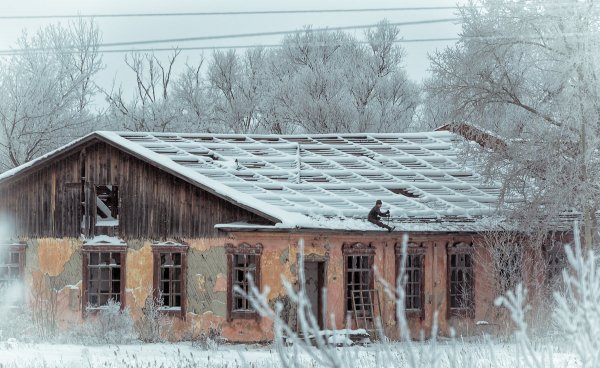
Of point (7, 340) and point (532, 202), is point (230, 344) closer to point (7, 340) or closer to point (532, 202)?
point (7, 340)

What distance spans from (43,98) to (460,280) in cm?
2637

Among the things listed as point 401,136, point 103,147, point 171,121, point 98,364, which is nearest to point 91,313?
point 103,147

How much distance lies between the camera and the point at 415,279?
80.6 ft

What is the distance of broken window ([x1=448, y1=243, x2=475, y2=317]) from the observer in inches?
962

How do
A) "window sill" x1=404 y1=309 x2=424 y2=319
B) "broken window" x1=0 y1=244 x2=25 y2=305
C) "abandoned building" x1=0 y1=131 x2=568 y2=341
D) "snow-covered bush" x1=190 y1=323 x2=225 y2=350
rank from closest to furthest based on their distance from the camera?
"snow-covered bush" x1=190 y1=323 x2=225 y2=350
"abandoned building" x1=0 y1=131 x2=568 y2=341
"window sill" x1=404 y1=309 x2=424 y2=319
"broken window" x1=0 y1=244 x2=25 y2=305

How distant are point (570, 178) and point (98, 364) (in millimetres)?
11661

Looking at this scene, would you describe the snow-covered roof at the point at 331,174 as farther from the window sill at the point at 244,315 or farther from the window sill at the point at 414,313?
the window sill at the point at 244,315

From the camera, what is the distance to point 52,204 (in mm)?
24672

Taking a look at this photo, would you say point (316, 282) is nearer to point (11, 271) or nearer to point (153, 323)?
point (153, 323)

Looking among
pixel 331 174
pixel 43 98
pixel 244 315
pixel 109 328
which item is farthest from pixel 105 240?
pixel 43 98

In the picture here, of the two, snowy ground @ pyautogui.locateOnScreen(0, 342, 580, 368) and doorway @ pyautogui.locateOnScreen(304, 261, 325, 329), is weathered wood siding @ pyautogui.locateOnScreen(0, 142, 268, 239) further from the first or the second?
snowy ground @ pyautogui.locateOnScreen(0, 342, 580, 368)

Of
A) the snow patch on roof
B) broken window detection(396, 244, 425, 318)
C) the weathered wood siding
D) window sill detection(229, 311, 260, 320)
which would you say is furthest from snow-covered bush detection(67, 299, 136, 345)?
broken window detection(396, 244, 425, 318)

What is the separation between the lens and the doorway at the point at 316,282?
75.6 feet

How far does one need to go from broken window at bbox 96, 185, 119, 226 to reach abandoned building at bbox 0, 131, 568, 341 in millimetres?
39
